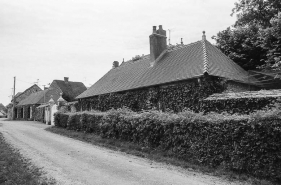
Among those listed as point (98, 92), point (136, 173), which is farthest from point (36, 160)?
point (98, 92)

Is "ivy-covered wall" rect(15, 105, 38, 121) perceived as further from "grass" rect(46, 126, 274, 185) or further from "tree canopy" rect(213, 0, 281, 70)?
"tree canopy" rect(213, 0, 281, 70)

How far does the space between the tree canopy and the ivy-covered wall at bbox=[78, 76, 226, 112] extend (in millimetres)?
7831

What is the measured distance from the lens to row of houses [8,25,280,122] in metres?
14.7

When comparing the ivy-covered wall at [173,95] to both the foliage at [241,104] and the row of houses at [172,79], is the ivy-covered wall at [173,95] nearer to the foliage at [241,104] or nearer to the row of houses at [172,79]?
the row of houses at [172,79]

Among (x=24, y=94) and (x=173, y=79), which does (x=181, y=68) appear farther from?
(x=24, y=94)

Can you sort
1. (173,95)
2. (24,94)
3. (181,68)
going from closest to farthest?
1. (173,95)
2. (181,68)
3. (24,94)

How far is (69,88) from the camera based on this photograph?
1938 inches

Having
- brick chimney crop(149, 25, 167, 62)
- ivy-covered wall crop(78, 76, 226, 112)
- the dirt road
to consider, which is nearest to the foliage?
ivy-covered wall crop(78, 76, 226, 112)

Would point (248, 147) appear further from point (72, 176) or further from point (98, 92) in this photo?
point (98, 92)

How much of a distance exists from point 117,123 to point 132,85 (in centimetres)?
704

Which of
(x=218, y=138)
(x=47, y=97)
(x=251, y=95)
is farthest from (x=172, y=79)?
(x=47, y=97)

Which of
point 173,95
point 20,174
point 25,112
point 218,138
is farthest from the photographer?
point 25,112

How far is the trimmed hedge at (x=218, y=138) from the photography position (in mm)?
6855

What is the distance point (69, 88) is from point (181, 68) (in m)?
36.5
